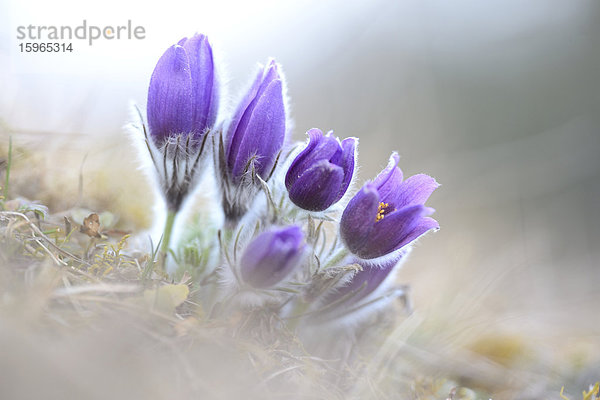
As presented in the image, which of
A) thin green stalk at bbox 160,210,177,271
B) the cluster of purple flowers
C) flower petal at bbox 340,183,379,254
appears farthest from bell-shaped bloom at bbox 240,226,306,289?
thin green stalk at bbox 160,210,177,271

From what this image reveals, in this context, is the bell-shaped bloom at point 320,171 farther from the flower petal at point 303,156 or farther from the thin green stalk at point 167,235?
the thin green stalk at point 167,235

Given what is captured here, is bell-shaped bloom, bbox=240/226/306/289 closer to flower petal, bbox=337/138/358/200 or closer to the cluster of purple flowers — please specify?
the cluster of purple flowers

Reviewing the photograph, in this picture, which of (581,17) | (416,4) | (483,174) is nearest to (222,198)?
(483,174)

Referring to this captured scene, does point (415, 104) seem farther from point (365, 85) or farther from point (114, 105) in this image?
point (114, 105)

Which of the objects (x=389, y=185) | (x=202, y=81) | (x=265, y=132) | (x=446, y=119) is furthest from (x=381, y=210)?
(x=446, y=119)

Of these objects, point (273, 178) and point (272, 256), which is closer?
point (272, 256)

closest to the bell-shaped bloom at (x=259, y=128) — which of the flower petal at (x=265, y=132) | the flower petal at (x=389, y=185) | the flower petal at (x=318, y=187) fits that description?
the flower petal at (x=265, y=132)

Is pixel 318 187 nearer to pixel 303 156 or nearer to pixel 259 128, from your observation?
pixel 303 156
